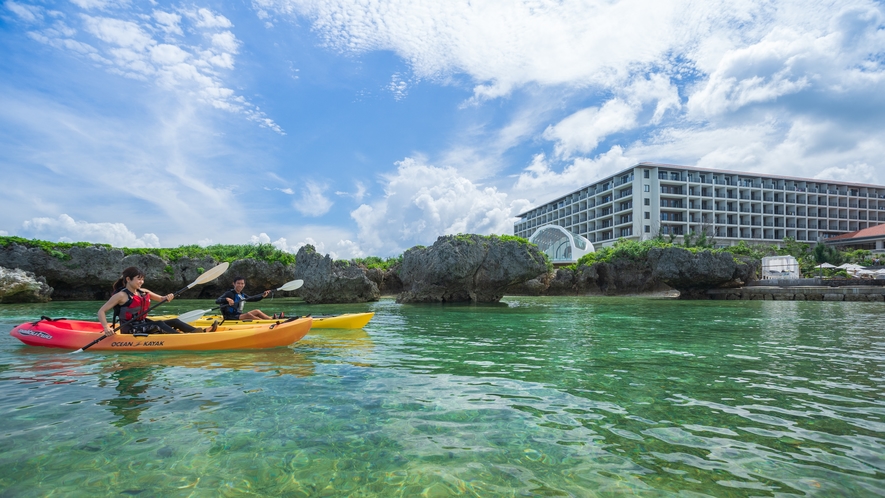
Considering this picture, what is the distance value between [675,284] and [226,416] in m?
40.2

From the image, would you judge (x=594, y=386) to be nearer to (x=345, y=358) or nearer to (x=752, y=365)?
(x=752, y=365)

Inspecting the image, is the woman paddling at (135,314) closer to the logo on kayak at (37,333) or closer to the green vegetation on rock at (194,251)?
the logo on kayak at (37,333)

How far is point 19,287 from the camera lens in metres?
27.2

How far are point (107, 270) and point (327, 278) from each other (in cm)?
1866

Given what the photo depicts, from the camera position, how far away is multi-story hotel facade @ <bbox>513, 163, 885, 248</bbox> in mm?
71375

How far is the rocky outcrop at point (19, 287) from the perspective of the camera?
87.7 feet

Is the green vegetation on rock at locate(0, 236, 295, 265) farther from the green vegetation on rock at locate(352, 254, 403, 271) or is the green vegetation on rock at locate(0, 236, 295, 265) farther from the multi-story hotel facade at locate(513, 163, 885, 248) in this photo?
the multi-story hotel facade at locate(513, 163, 885, 248)

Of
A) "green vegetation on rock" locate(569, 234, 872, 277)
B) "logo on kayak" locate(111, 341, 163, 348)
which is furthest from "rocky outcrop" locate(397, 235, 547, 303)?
"logo on kayak" locate(111, 341, 163, 348)

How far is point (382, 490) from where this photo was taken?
341cm

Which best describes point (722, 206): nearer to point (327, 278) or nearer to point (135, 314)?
point (327, 278)

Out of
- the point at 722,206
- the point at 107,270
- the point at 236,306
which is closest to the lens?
the point at 236,306

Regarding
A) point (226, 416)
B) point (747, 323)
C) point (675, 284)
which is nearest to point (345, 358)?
point (226, 416)

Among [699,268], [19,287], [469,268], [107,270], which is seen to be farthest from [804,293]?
[19,287]

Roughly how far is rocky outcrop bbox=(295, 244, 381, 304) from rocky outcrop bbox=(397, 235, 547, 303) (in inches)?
133
